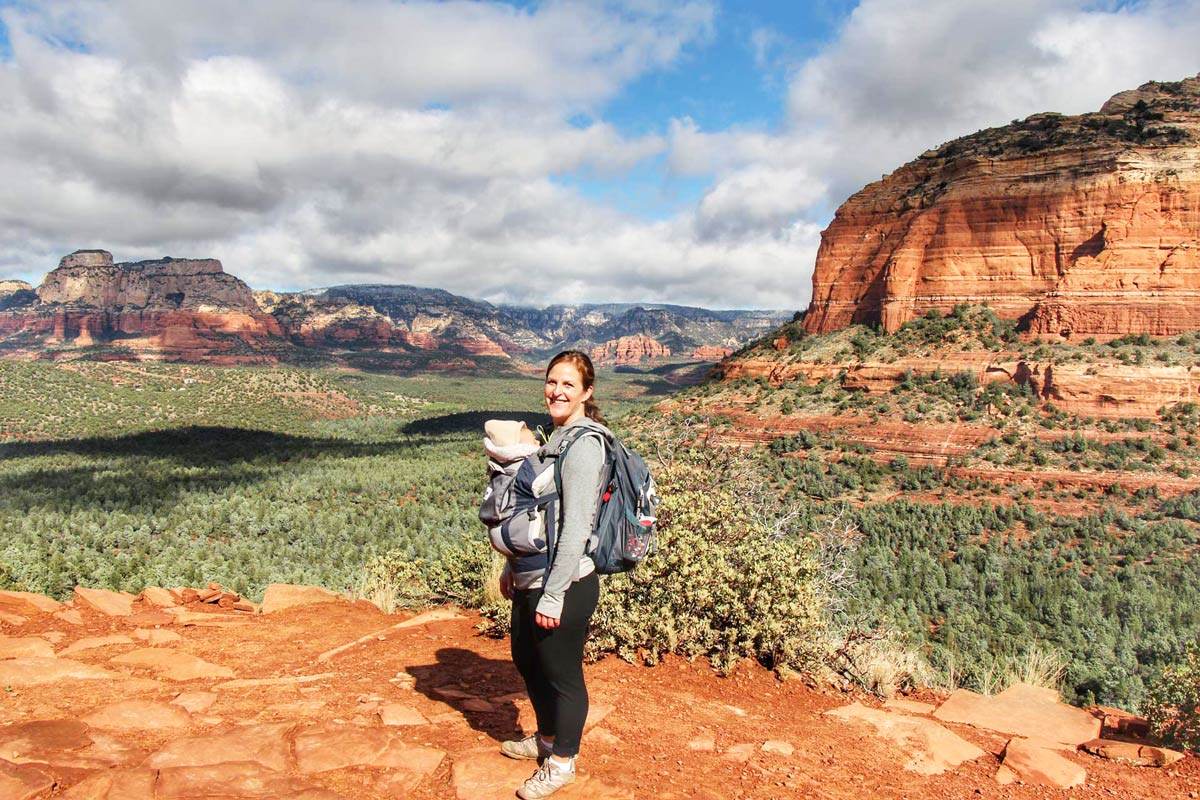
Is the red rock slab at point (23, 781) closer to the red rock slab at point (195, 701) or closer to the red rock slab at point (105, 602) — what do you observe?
the red rock slab at point (195, 701)

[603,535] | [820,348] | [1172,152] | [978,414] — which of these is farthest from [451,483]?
[1172,152]

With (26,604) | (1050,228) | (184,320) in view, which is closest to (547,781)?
(26,604)

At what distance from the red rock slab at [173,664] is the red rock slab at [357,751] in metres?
1.64

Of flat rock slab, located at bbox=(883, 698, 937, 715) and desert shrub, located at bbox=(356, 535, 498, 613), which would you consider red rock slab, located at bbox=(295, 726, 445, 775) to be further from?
flat rock slab, located at bbox=(883, 698, 937, 715)

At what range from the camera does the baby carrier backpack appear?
3.14m

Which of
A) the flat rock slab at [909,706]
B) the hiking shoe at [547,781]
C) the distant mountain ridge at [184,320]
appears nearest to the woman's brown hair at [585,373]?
the hiking shoe at [547,781]

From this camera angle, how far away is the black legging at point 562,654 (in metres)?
3.20

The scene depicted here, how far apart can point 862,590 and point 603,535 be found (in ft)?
59.2

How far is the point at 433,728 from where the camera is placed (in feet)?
13.1

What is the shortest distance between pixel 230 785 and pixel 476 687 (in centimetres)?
208

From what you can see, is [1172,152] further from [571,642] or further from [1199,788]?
[571,642]

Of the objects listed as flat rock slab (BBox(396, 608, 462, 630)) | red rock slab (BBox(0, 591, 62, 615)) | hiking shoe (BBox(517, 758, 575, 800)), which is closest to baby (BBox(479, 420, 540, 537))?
hiking shoe (BBox(517, 758, 575, 800))

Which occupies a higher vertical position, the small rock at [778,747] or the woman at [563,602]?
the woman at [563,602]

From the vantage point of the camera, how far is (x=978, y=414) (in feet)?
102
